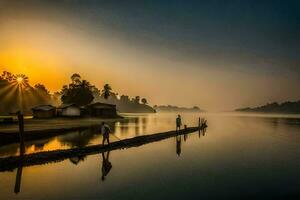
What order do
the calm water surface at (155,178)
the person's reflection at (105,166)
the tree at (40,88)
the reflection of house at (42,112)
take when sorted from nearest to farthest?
the calm water surface at (155,178) → the person's reflection at (105,166) → the reflection of house at (42,112) → the tree at (40,88)

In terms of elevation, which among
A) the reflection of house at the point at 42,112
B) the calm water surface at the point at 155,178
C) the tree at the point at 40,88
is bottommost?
the calm water surface at the point at 155,178

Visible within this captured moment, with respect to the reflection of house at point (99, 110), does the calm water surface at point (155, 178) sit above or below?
below

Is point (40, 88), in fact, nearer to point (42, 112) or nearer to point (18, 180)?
point (42, 112)

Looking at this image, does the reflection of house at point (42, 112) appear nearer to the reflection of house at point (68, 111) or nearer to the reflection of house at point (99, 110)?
the reflection of house at point (68, 111)

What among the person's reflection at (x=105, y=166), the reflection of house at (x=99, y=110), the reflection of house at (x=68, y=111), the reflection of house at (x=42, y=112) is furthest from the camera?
the reflection of house at (x=99, y=110)

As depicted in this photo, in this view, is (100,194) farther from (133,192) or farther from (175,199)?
(175,199)

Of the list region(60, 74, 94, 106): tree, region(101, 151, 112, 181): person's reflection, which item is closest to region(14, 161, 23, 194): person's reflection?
region(101, 151, 112, 181): person's reflection

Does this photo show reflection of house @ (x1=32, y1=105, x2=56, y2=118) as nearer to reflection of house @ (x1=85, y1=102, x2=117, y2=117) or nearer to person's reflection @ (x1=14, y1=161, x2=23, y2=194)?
reflection of house @ (x1=85, y1=102, x2=117, y2=117)

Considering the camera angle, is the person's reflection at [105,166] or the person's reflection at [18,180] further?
the person's reflection at [105,166]

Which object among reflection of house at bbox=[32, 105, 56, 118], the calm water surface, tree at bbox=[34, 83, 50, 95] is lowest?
the calm water surface

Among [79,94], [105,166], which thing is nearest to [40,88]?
[79,94]

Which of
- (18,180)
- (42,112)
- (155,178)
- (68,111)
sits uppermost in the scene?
(68,111)

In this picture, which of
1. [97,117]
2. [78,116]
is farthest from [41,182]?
[97,117]

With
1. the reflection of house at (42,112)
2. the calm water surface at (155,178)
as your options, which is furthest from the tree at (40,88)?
the calm water surface at (155,178)
